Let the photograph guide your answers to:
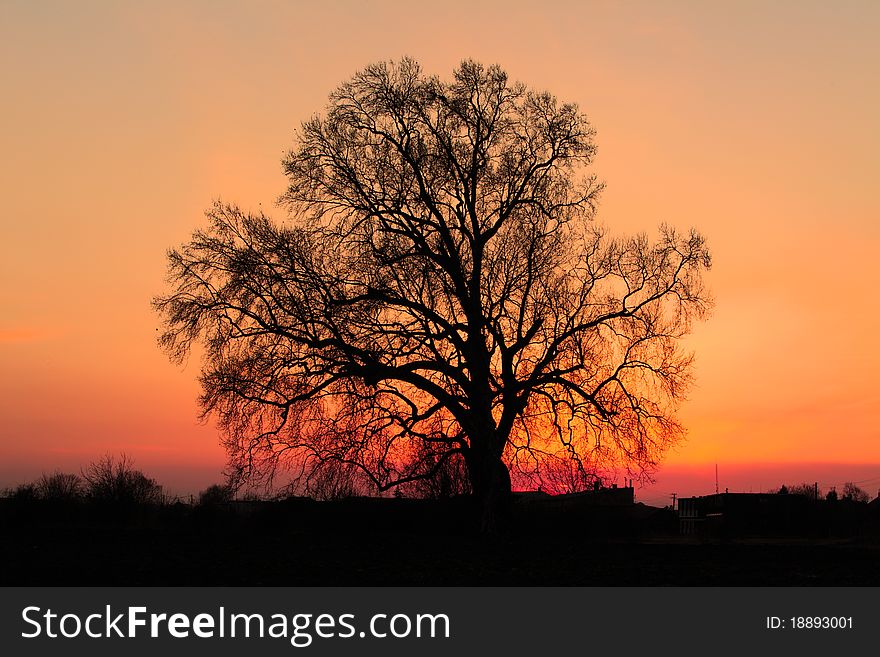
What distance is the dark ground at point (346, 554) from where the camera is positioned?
15.2 m

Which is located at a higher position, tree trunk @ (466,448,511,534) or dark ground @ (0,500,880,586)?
tree trunk @ (466,448,511,534)

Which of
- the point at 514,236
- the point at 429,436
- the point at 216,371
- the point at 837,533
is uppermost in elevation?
the point at 514,236

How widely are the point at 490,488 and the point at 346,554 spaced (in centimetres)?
819

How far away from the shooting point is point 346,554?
1881cm

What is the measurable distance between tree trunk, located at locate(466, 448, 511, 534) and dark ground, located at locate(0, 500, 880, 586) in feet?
1.85

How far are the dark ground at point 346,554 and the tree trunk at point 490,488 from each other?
563 millimetres

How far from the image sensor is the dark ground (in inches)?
599
